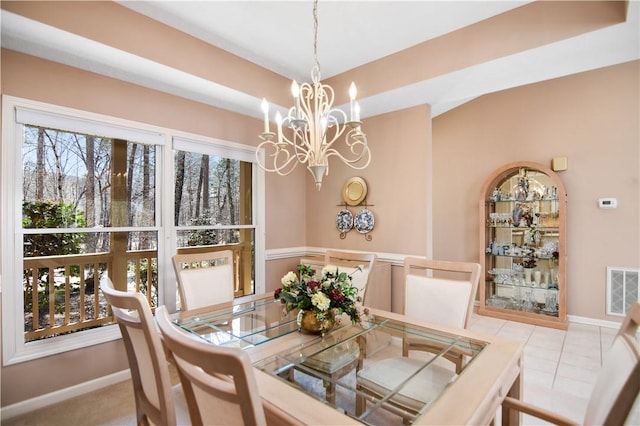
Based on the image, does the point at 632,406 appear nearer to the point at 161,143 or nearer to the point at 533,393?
the point at 533,393

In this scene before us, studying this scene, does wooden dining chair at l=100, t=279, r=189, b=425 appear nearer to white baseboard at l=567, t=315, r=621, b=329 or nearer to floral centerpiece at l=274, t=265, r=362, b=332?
floral centerpiece at l=274, t=265, r=362, b=332

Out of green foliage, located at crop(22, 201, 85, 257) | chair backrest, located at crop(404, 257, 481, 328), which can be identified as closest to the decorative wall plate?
chair backrest, located at crop(404, 257, 481, 328)

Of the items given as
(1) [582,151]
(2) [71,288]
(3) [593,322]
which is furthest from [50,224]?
(3) [593,322]

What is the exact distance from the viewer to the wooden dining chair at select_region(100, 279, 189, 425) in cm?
111

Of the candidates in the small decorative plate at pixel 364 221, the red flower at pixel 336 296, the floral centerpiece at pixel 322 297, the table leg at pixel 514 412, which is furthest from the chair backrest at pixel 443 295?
the small decorative plate at pixel 364 221

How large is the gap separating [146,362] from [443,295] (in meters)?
1.62

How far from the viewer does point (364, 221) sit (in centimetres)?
350

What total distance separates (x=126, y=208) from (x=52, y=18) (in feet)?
4.41

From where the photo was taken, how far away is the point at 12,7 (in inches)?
67.6

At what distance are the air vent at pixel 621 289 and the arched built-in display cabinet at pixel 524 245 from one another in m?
0.49

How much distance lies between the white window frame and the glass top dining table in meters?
1.11

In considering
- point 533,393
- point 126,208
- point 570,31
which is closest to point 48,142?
point 126,208

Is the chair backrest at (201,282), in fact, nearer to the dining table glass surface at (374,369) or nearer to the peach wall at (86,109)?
the peach wall at (86,109)

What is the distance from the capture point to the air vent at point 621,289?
11.3ft
